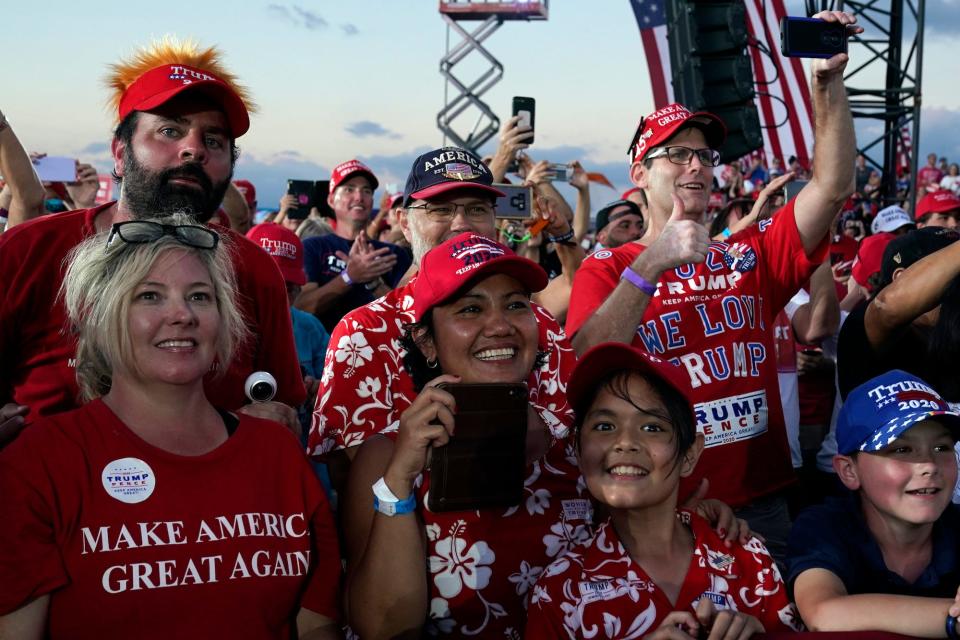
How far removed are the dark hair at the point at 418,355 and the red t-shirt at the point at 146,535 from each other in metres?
0.46

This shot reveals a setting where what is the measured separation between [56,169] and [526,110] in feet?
10.6

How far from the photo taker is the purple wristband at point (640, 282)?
9.41 feet

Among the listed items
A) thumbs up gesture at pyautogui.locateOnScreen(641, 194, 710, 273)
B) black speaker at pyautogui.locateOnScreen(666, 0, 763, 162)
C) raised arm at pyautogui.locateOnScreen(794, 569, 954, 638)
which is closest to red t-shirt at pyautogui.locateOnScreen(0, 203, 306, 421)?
thumbs up gesture at pyautogui.locateOnScreen(641, 194, 710, 273)

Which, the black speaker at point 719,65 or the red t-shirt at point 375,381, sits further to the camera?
the black speaker at point 719,65

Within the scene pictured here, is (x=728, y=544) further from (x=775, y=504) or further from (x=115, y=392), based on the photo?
(x=115, y=392)

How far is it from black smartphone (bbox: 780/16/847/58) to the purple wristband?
3.03 feet

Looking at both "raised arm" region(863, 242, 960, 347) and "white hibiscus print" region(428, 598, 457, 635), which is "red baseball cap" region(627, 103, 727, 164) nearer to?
"raised arm" region(863, 242, 960, 347)

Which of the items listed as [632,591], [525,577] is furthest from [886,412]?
[525,577]

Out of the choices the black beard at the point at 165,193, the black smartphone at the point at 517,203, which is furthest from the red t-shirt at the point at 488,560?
the black smartphone at the point at 517,203

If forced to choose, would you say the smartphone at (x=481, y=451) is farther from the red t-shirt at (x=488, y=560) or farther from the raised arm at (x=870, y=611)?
the raised arm at (x=870, y=611)

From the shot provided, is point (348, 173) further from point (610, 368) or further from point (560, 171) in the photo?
point (610, 368)

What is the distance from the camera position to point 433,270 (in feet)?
7.59

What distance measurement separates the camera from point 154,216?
2533mm

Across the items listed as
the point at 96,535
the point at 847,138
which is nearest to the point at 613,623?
the point at 96,535
